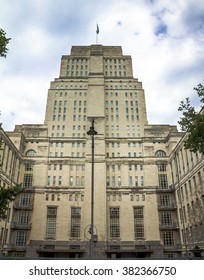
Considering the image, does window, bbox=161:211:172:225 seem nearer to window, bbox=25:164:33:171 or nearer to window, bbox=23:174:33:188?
window, bbox=23:174:33:188

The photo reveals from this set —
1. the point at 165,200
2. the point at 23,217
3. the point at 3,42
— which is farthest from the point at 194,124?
the point at 23,217

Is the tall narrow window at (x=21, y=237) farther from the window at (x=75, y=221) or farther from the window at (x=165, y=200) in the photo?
the window at (x=165, y=200)

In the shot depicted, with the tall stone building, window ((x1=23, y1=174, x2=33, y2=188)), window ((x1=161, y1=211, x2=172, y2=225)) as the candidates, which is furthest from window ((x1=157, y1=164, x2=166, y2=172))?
window ((x1=23, y1=174, x2=33, y2=188))

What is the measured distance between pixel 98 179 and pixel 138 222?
13107mm

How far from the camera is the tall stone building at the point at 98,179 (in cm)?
5134

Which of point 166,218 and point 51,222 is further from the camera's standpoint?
point 51,222

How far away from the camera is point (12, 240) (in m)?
50.2

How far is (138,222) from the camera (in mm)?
54031

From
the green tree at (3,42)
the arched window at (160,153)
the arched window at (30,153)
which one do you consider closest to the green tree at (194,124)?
the green tree at (3,42)

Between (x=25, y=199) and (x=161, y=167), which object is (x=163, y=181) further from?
(x=25, y=199)

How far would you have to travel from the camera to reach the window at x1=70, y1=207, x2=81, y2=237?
175 ft

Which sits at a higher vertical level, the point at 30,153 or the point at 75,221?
the point at 30,153

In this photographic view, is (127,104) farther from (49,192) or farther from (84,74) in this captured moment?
(49,192)

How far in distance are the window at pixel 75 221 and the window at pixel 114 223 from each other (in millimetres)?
7282
